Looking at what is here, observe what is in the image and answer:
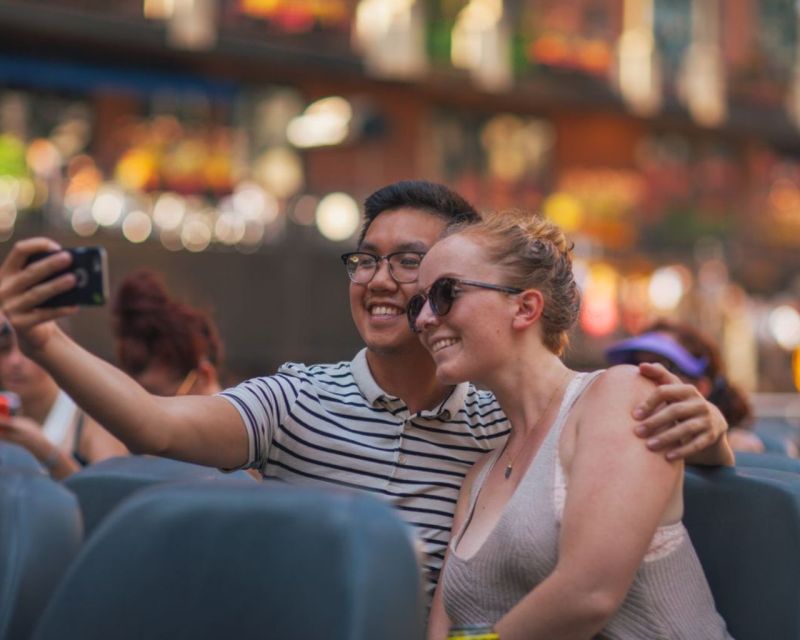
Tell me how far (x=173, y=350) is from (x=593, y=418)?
281 cm

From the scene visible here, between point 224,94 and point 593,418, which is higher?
point 224,94

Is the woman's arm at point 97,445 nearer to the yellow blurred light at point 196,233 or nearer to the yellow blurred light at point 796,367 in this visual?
the yellow blurred light at point 196,233

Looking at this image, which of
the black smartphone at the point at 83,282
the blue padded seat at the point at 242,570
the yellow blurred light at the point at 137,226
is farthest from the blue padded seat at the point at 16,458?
the yellow blurred light at the point at 137,226

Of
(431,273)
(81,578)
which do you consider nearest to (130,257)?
(431,273)

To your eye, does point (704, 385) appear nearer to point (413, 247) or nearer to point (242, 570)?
point (413, 247)

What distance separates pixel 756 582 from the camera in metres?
3.30

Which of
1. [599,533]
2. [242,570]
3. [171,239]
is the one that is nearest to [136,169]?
[171,239]

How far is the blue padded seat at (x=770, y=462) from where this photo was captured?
3736mm

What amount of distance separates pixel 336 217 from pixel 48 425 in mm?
10706

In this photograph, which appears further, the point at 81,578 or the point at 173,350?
the point at 173,350

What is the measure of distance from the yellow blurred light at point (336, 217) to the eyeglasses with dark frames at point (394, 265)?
12.9 m

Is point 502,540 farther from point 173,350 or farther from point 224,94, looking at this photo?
point 224,94

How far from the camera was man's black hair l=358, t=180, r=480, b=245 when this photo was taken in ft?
12.1

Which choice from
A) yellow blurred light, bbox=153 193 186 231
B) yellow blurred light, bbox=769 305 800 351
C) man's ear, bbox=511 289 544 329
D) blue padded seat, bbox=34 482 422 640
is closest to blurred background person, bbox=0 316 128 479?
man's ear, bbox=511 289 544 329
